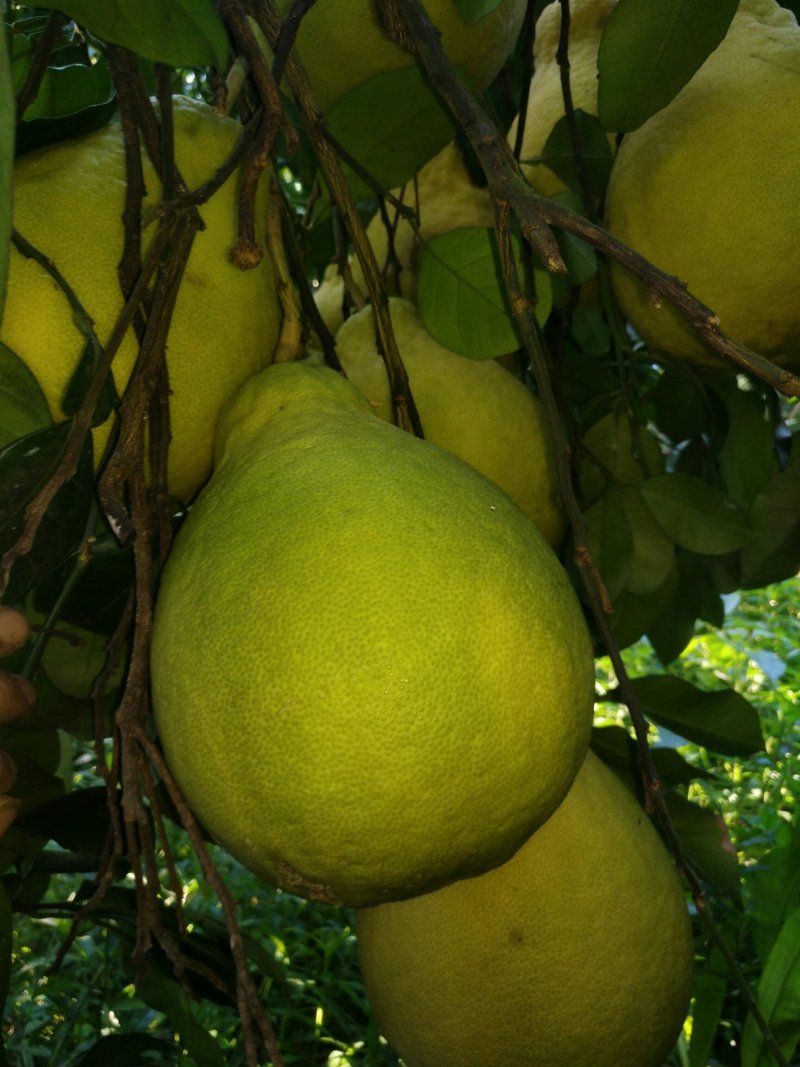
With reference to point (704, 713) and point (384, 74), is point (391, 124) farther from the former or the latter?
point (704, 713)

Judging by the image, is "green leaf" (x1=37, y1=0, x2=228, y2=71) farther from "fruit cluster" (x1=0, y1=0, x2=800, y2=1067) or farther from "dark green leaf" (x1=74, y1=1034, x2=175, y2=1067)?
"dark green leaf" (x1=74, y1=1034, x2=175, y2=1067)

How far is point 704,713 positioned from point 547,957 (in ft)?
1.23

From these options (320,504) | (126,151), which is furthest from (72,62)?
(320,504)

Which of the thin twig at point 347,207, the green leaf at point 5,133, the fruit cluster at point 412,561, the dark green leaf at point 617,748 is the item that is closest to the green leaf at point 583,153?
the fruit cluster at point 412,561

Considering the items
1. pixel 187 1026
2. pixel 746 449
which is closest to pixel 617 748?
pixel 746 449

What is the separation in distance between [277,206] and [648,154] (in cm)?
32

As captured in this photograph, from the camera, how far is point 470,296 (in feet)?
2.82

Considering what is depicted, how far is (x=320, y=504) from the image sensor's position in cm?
58

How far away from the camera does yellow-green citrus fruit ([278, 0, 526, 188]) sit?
2.90 ft

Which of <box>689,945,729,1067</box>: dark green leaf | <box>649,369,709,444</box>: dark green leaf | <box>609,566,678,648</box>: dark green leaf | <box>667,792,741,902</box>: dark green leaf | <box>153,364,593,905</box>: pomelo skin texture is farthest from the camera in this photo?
<box>649,369,709,444</box>: dark green leaf

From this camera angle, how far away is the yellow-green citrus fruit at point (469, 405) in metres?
0.90

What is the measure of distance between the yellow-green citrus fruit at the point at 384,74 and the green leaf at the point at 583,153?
0.09 meters

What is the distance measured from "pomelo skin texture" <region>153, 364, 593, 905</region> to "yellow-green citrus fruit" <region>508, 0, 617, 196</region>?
0.55 metres

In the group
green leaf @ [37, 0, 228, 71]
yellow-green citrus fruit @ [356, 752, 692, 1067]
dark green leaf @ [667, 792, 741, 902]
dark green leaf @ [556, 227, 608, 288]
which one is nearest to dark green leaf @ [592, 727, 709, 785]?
dark green leaf @ [667, 792, 741, 902]
